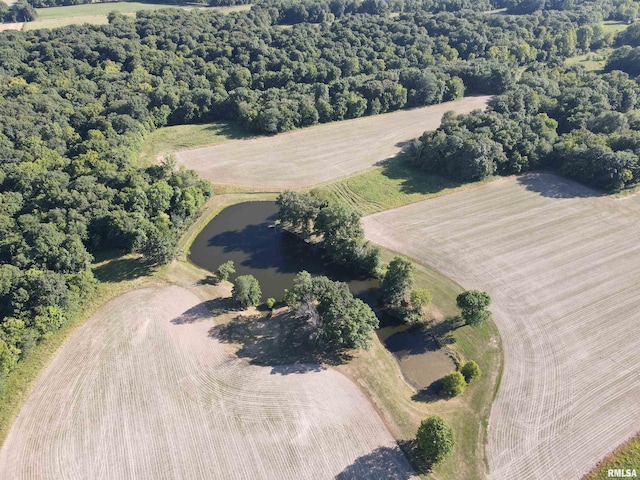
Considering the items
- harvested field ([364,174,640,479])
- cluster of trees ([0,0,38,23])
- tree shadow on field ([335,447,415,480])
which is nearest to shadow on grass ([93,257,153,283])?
harvested field ([364,174,640,479])

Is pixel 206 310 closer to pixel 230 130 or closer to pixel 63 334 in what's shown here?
pixel 63 334

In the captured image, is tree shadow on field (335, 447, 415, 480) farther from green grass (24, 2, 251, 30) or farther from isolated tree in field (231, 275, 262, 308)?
green grass (24, 2, 251, 30)

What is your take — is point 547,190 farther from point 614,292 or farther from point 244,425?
point 244,425

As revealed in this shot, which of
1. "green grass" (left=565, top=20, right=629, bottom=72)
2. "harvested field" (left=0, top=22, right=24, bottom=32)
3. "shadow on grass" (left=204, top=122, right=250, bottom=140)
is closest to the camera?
"shadow on grass" (left=204, top=122, right=250, bottom=140)

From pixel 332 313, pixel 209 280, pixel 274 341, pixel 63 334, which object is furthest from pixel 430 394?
pixel 63 334

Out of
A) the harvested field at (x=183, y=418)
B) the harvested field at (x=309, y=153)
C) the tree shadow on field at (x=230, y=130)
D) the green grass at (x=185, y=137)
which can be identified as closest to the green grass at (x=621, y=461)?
the harvested field at (x=183, y=418)

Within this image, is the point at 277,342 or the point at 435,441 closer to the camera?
the point at 435,441
